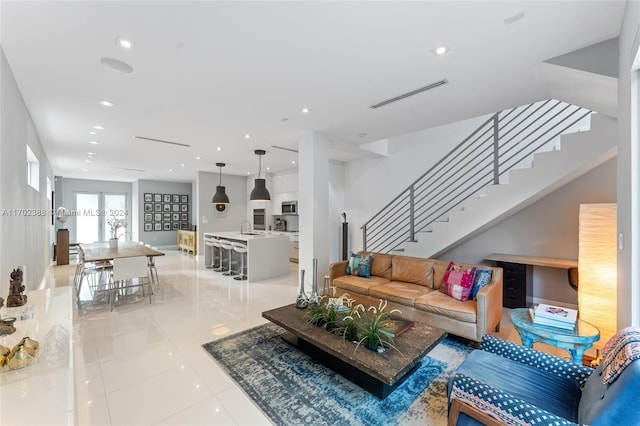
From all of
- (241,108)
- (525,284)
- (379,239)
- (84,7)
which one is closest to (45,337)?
(84,7)

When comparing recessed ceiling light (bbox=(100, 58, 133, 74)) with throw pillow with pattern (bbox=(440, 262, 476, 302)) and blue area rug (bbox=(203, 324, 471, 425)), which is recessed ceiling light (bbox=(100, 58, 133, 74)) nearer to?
blue area rug (bbox=(203, 324, 471, 425))

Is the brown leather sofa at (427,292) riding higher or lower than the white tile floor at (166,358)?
higher

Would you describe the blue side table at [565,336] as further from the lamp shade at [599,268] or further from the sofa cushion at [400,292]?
the sofa cushion at [400,292]

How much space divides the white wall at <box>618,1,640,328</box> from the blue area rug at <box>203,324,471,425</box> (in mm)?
1393

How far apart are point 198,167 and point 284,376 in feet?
23.2

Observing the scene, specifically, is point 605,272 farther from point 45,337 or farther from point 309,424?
point 45,337

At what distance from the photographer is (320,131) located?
4641mm

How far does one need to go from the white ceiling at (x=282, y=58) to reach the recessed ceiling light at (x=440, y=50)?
0.04 metres

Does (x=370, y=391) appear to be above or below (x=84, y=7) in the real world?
below

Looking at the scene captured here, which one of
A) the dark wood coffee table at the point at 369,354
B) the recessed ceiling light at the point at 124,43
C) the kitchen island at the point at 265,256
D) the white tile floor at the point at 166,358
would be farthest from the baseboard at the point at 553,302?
the recessed ceiling light at the point at 124,43

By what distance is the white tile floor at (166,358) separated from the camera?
78.4 inches

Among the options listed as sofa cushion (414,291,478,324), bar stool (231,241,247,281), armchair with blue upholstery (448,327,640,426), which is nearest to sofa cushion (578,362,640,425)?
armchair with blue upholstery (448,327,640,426)

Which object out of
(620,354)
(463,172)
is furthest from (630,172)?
(463,172)

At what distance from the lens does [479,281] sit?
324cm
